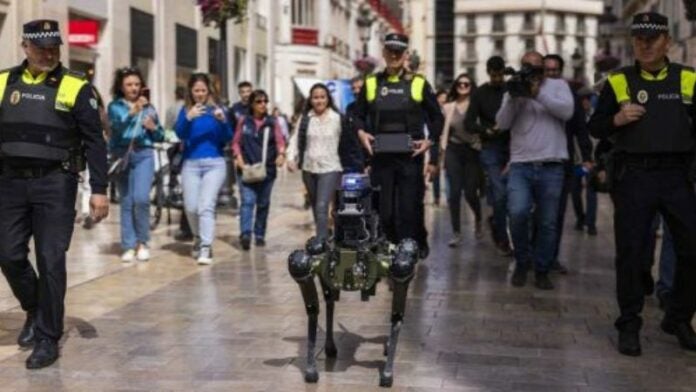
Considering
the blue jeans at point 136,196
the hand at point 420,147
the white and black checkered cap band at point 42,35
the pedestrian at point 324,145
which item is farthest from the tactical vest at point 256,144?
the white and black checkered cap band at point 42,35

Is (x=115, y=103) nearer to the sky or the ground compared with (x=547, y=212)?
nearer to the sky

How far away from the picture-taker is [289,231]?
12906mm

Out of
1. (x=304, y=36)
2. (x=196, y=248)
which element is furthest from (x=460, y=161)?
(x=304, y=36)

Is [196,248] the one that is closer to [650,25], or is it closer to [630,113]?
[630,113]

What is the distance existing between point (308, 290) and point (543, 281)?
3.62 metres

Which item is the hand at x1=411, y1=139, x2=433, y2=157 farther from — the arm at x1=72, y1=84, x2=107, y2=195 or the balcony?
the balcony

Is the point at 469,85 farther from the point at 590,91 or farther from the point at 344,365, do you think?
the point at 344,365

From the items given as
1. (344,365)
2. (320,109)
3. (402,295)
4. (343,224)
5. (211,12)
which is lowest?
(344,365)

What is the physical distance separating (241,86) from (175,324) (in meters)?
8.04

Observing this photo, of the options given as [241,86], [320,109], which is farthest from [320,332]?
[241,86]

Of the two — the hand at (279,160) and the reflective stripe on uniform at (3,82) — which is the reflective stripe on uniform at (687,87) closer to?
the reflective stripe on uniform at (3,82)

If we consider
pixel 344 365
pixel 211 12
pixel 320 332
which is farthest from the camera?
pixel 211 12

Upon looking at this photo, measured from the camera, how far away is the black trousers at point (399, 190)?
8312mm

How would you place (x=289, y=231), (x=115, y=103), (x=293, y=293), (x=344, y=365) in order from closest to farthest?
(x=344, y=365)
(x=293, y=293)
(x=115, y=103)
(x=289, y=231)
